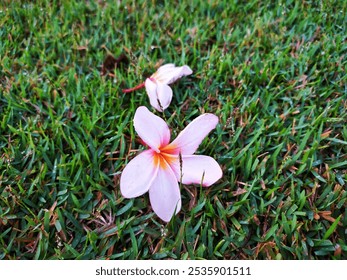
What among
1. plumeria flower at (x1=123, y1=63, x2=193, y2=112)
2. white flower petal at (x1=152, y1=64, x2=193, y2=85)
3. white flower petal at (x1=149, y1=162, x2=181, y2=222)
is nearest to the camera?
white flower petal at (x1=149, y1=162, x2=181, y2=222)

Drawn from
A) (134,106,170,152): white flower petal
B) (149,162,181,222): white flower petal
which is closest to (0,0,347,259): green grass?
(149,162,181,222): white flower petal

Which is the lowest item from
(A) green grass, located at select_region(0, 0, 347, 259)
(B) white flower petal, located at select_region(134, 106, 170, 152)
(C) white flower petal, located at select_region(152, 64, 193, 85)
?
(A) green grass, located at select_region(0, 0, 347, 259)

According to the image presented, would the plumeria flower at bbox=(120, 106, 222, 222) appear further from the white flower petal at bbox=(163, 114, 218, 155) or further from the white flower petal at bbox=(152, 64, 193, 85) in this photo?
the white flower petal at bbox=(152, 64, 193, 85)

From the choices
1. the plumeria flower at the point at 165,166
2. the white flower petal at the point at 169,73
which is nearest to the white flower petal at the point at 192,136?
the plumeria flower at the point at 165,166

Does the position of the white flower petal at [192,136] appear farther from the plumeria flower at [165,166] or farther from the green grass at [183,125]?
the green grass at [183,125]

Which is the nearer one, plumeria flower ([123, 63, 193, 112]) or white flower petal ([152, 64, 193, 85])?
plumeria flower ([123, 63, 193, 112])

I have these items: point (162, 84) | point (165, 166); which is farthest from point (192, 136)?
point (162, 84)

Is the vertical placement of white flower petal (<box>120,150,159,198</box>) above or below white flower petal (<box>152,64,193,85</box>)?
below

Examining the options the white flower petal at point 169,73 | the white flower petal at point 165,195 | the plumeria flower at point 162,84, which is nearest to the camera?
the white flower petal at point 165,195
